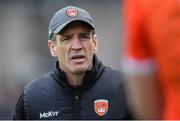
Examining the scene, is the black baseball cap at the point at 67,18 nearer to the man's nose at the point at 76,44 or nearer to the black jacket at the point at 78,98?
the man's nose at the point at 76,44

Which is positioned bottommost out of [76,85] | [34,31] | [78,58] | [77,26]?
[76,85]

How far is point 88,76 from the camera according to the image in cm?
505

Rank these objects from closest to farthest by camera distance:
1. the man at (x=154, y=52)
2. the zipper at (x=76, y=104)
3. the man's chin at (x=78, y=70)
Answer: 1. the man at (x=154, y=52)
2. the zipper at (x=76, y=104)
3. the man's chin at (x=78, y=70)

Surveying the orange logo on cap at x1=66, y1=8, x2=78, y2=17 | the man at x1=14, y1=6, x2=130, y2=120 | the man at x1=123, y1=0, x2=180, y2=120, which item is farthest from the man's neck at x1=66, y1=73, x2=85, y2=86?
the man at x1=123, y1=0, x2=180, y2=120

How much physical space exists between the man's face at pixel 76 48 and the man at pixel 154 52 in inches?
87.1

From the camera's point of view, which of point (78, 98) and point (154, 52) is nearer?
point (154, 52)

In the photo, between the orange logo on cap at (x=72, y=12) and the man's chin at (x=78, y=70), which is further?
A: the orange logo on cap at (x=72, y=12)

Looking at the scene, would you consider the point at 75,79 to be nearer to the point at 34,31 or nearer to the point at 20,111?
the point at 20,111

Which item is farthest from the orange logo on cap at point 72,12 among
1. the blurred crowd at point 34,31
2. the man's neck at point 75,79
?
the blurred crowd at point 34,31

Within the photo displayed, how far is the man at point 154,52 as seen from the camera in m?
2.69

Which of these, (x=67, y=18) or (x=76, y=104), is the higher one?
(x=67, y=18)

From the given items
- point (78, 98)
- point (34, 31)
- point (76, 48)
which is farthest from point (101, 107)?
point (34, 31)

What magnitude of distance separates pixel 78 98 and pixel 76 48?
0.31 metres

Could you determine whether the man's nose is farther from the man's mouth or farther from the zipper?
the zipper
